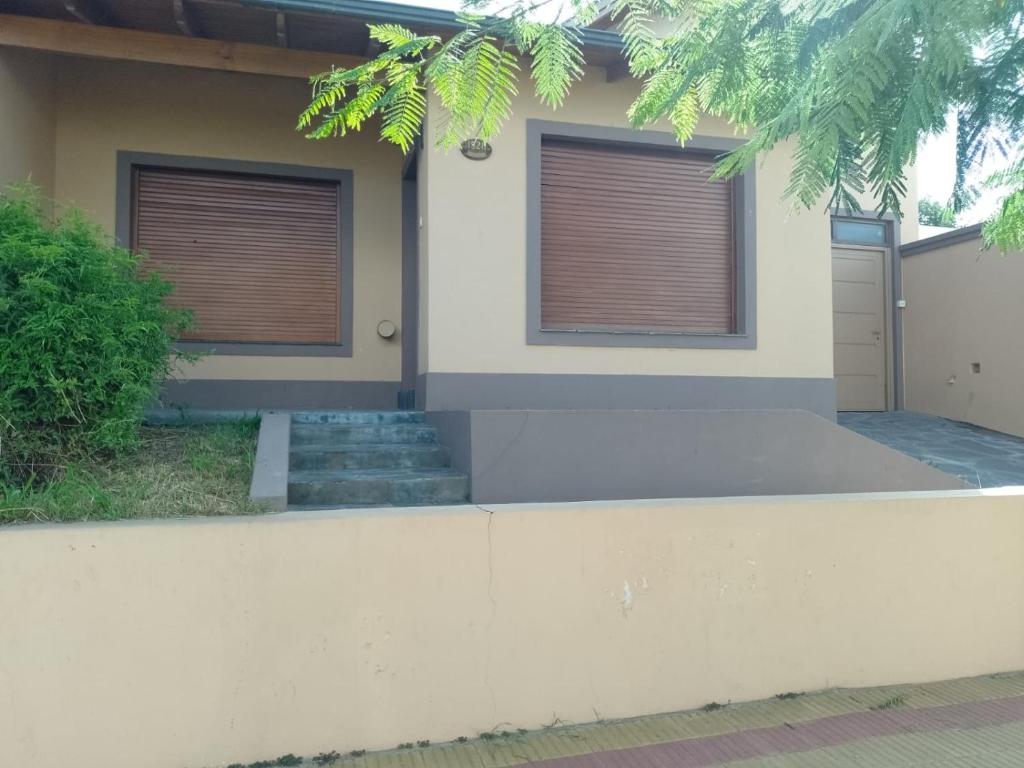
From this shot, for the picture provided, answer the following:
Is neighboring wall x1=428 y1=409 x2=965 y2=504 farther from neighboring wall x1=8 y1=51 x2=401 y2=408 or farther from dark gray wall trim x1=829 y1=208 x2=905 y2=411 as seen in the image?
dark gray wall trim x1=829 y1=208 x2=905 y2=411

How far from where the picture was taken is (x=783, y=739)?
3.42 m

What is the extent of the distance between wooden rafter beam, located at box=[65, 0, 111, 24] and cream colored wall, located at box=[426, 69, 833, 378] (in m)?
2.66

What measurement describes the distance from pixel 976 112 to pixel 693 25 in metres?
1.19

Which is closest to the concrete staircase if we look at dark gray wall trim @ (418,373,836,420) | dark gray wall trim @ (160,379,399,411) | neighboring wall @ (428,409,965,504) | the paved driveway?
neighboring wall @ (428,409,965,504)

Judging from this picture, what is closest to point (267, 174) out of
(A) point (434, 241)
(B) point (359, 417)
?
(A) point (434, 241)

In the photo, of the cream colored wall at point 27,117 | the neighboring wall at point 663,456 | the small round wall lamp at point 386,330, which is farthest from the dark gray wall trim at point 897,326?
the cream colored wall at point 27,117

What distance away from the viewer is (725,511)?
3811 millimetres

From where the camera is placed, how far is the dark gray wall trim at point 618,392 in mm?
6121

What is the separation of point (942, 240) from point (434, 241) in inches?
285

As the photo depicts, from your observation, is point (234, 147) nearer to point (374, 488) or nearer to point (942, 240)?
point (374, 488)

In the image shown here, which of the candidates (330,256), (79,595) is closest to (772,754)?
(79,595)

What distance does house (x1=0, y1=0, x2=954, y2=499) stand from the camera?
5.80 meters

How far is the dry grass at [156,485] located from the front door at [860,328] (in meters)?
8.01

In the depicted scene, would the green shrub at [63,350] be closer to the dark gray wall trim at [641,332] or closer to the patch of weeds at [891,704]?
the dark gray wall trim at [641,332]
